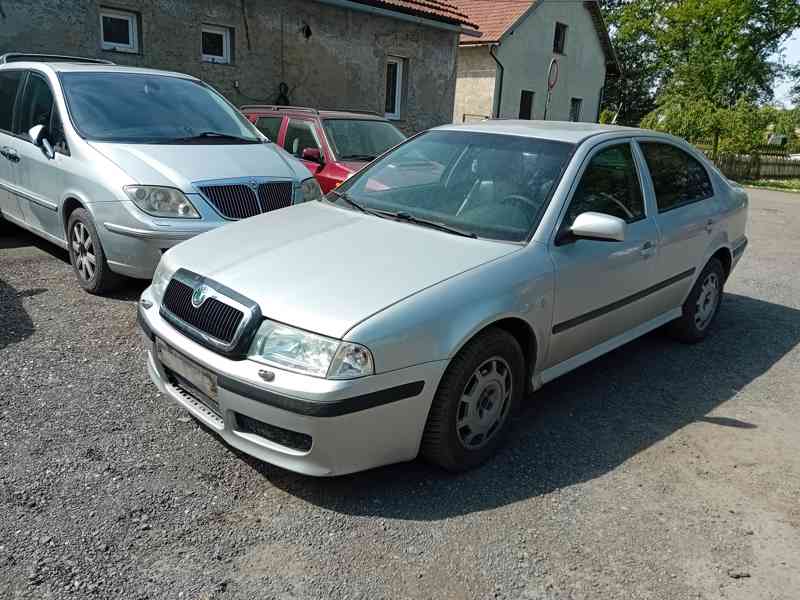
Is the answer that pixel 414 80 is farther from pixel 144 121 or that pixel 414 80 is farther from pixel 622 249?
pixel 622 249

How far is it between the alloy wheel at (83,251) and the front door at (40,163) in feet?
1.04

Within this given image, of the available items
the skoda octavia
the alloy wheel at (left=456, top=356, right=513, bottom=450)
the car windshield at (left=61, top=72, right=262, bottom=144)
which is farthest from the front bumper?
the car windshield at (left=61, top=72, right=262, bottom=144)

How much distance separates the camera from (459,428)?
10.7ft

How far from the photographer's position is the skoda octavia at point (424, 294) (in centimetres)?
283

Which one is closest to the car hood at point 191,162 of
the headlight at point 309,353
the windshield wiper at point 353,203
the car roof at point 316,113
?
the windshield wiper at point 353,203

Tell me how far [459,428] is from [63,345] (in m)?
2.77

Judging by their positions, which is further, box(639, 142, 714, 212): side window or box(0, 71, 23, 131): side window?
box(0, 71, 23, 131): side window

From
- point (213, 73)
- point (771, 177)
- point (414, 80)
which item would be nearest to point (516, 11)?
point (414, 80)

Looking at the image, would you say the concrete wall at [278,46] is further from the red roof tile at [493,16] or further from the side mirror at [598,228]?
the side mirror at [598,228]

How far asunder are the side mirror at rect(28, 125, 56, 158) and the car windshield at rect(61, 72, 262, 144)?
0.30 m

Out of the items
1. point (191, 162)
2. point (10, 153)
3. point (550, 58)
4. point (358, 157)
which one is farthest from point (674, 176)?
point (550, 58)

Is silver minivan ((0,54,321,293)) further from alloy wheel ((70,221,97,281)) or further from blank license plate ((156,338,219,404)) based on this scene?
blank license plate ((156,338,219,404))

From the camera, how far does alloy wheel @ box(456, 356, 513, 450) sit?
3.25m

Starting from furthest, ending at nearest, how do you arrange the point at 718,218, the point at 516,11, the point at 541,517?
the point at 516,11
the point at 718,218
the point at 541,517
